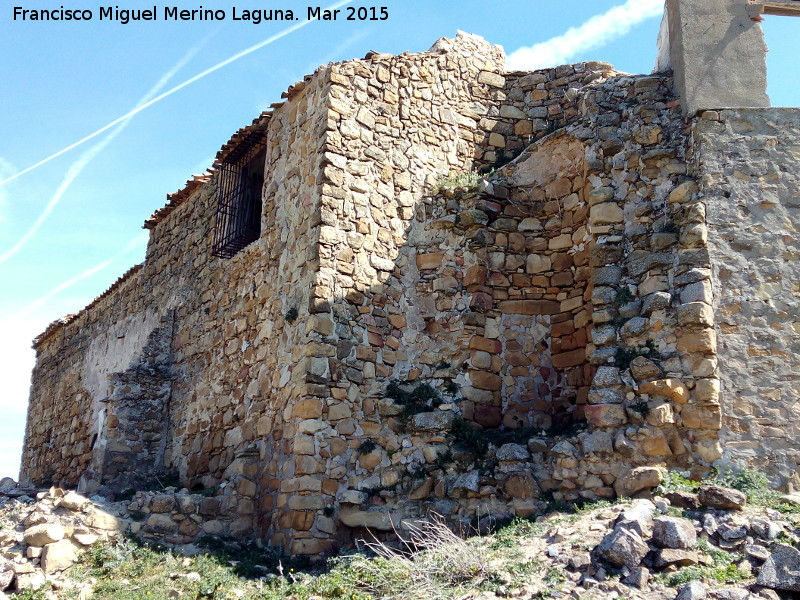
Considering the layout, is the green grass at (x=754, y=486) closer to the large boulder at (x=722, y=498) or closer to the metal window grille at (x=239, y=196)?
the large boulder at (x=722, y=498)

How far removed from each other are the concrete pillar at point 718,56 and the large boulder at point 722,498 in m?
4.01

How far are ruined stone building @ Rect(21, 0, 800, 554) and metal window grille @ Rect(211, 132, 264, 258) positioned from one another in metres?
0.17

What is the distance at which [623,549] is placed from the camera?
19.7 ft

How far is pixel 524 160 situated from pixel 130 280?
769cm

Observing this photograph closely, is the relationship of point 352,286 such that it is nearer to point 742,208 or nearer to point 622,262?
point 622,262

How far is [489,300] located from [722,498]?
11.4 ft

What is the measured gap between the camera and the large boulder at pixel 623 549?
19.6 feet

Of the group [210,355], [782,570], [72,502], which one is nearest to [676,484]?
[782,570]

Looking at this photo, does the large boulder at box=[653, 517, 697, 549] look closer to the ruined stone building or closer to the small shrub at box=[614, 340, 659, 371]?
the ruined stone building

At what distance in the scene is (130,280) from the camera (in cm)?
1452

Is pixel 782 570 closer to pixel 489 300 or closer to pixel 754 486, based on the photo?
pixel 754 486

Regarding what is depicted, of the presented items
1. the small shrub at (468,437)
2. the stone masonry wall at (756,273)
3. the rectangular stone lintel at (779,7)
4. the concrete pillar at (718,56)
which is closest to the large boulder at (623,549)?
the stone masonry wall at (756,273)

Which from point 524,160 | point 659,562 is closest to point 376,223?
point 524,160

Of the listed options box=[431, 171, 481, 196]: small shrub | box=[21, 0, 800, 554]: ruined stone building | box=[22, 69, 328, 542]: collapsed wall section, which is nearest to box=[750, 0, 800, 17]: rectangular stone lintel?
box=[21, 0, 800, 554]: ruined stone building
